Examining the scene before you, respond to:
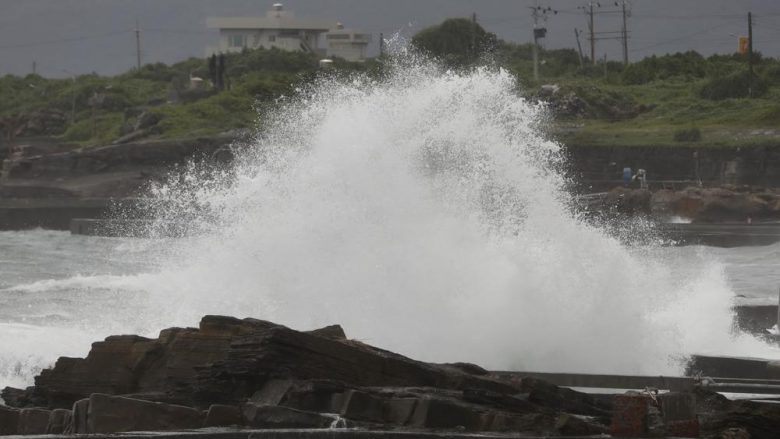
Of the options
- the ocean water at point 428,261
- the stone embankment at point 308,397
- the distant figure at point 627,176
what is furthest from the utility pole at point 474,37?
the stone embankment at point 308,397

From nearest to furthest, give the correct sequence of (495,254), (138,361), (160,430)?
1. (160,430)
2. (138,361)
3. (495,254)

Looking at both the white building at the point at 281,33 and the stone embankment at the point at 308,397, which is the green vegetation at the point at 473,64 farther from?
the stone embankment at the point at 308,397

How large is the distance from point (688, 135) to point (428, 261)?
43.0 meters

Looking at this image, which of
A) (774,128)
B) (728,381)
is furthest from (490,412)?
→ (774,128)

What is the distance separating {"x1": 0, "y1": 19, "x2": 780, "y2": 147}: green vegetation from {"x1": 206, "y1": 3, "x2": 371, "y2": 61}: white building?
13497 mm

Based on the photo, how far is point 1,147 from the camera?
76.1 m

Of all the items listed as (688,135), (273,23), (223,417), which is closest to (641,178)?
(688,135)

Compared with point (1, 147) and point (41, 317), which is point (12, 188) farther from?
point (41, 317)

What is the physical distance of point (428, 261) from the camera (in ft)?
63.8

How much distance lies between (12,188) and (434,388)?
6037cm

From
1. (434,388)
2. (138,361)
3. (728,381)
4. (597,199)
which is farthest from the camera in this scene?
(597,199)

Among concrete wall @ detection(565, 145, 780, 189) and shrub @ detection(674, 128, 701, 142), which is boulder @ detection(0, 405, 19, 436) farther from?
shrub @ detection(674, 128, 701, 142)

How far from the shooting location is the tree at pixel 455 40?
8475 centimetres

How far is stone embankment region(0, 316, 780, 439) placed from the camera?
1019 cm
